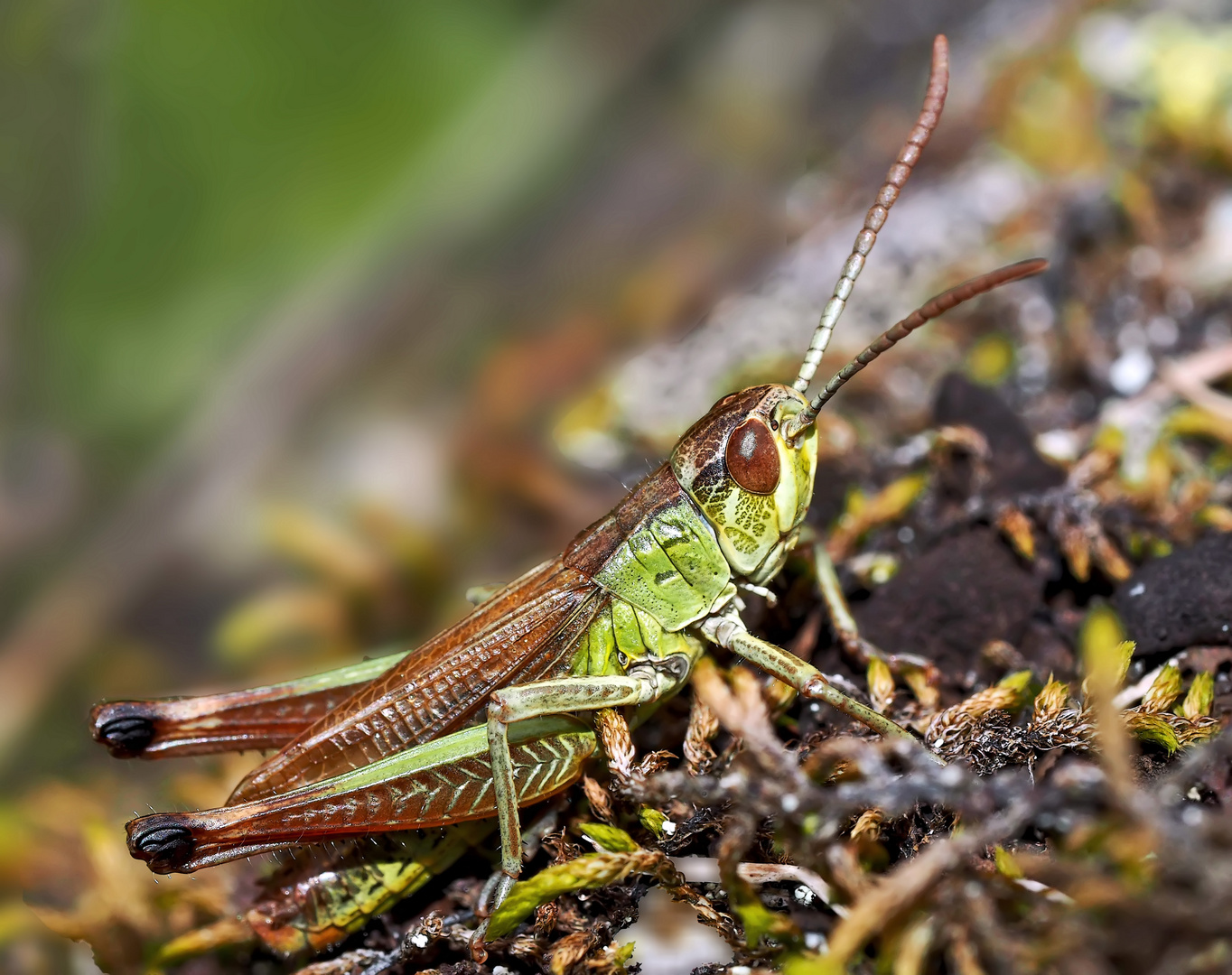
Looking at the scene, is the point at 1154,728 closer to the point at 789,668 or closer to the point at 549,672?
the point at 789,668

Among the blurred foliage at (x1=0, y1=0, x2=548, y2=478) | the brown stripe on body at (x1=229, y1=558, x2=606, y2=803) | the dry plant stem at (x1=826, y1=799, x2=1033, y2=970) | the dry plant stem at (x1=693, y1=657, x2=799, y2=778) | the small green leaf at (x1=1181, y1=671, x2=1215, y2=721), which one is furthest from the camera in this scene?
the blurred foliage at (x1=0, y1=0, x2=548, y2=478)

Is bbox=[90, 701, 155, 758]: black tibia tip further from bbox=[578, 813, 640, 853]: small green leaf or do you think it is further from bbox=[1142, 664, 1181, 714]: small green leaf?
bbox=[1142, 664, 1181, 714]: small green leaf

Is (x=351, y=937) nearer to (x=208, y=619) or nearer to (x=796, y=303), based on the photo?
(x=208, y=619)

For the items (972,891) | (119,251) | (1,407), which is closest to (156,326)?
(119,251)

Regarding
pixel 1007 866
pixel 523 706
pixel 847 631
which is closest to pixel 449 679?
pixel 523 706

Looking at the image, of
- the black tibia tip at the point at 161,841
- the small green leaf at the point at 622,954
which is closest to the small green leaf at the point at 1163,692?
the small green leaf at the point at 622,954

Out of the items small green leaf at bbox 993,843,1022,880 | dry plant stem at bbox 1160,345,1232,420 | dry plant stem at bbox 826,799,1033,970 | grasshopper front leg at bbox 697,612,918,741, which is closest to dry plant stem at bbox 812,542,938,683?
grasshopper front leg at bbox 697,612,918,741
